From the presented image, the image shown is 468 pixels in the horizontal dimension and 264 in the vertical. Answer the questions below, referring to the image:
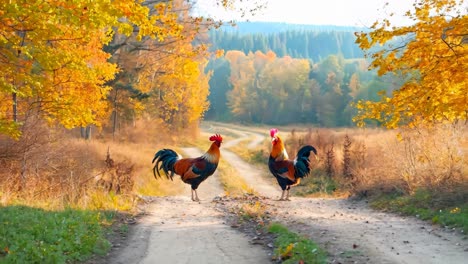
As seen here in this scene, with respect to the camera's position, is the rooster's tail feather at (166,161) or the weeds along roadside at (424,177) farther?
the rooster's tail feather at (166,161)

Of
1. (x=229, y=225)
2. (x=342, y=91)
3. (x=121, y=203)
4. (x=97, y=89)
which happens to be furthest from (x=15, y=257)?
(x=342, y=91)

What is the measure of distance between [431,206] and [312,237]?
4.73 meters

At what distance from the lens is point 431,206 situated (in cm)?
1241

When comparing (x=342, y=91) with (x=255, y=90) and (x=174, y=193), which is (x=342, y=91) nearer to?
(x=255, y=90)

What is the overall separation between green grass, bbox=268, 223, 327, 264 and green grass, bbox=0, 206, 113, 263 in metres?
3.48

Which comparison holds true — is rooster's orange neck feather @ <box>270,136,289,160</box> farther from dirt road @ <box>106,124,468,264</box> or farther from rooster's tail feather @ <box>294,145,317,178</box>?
dirt road @ <box>106,124,468,264</box>

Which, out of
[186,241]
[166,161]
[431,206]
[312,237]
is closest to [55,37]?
[166,161]

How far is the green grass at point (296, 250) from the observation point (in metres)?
7.74

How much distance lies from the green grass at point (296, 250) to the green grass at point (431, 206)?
12.2 ft

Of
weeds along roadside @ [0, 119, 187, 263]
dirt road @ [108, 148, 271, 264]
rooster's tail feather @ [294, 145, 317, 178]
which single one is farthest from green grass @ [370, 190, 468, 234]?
weeds along roadside @ [0, 119, 187, 263]

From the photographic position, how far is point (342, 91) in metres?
97.2

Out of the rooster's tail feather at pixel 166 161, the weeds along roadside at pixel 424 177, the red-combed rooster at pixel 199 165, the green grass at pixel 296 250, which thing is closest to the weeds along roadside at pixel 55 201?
the rooster's tail feather at pixel 166 161

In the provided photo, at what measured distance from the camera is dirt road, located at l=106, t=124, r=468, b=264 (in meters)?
8.23

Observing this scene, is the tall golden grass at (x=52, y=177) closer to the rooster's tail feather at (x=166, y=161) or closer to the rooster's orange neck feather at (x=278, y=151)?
the rooster's tail feather at (x=166, y=161)
